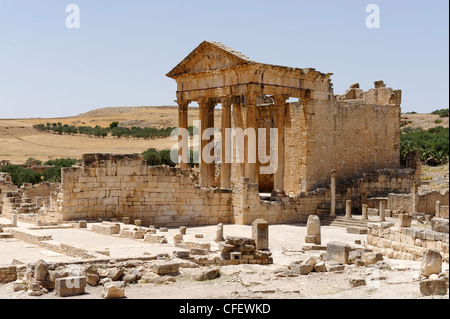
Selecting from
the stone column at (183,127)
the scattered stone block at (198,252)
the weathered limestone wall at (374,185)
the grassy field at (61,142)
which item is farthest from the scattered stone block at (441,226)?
the grassy field at (61,142)

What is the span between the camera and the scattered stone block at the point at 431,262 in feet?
34.7

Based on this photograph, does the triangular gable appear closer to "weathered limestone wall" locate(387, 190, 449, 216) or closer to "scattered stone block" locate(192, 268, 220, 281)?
"weathered limestone wall" locate(387, 190, 449, 216)

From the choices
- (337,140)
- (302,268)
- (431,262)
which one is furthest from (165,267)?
(337,140)

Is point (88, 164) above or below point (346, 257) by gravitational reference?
above

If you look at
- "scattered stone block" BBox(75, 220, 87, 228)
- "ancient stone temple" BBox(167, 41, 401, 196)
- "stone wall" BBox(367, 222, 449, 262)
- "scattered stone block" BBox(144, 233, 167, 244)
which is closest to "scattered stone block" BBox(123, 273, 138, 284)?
"scattered stone block" BBox(144, 233, 167, 244)

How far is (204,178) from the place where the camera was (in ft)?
92.2

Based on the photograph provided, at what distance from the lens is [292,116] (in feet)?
95.7

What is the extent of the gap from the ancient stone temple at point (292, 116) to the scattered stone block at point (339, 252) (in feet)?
35.6

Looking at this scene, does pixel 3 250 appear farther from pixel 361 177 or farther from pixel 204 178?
pixel 361 177

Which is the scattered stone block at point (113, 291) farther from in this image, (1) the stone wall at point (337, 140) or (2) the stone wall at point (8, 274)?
(1) the stone wall at point (337, 140)

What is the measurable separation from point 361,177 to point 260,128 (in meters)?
5.67

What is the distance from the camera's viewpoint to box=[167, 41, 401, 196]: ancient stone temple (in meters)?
25.7

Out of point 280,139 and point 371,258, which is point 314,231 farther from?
point 280,139
